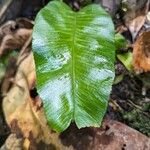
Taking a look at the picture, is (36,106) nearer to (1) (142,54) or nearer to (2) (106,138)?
(2) (106,138)

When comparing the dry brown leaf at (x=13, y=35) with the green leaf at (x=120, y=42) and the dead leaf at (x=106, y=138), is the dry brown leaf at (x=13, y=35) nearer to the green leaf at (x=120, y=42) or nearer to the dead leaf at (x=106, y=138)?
the green leaf at (x=120, y=42)

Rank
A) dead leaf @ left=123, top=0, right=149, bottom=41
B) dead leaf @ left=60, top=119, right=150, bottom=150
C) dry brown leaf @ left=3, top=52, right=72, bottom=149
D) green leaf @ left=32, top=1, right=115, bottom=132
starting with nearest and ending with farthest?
green leaf @ left=32, top=1, right=115, bottom=132 → dead leaf @ left=60, top=119, right=150, bottom=150 → dry brown leaf @ left=3, top=52, right=72, bottom=149 → dead leaf @ left=123, top=0, right=149, bottom=41

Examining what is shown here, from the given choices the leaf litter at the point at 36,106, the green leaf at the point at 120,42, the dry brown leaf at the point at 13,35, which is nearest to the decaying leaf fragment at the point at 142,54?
the leaf litter at the point at 36,106

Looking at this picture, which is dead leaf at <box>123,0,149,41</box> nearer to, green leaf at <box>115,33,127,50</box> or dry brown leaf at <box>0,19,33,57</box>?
green leaf at <box>115,33,127,50</box>

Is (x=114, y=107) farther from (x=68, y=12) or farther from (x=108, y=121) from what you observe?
(x=68, y=12)

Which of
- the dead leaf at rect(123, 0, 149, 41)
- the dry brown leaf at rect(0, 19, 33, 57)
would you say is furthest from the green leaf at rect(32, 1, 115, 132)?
the dry brown leaf at rect(0, 19, 33, 57)

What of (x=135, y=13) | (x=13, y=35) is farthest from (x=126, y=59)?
(x=13, y=35)

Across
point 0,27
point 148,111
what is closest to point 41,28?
point 148,111
